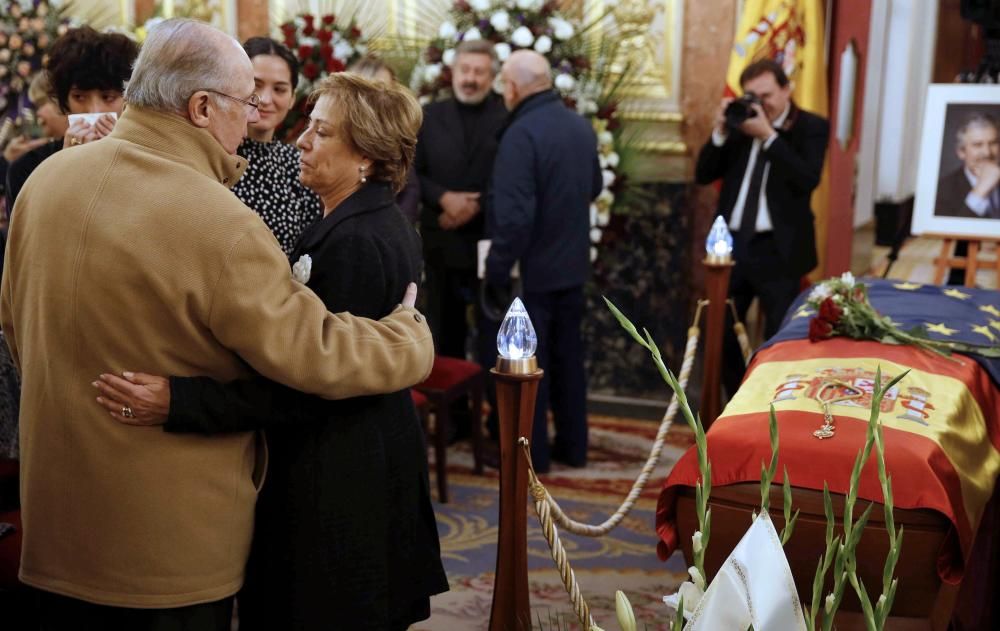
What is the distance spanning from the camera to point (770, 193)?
16.9 ft

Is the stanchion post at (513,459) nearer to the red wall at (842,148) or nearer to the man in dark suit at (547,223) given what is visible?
the man in dark suit at (547,223)

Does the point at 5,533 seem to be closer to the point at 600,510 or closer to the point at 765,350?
the point at 765,350

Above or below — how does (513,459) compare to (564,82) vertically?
below

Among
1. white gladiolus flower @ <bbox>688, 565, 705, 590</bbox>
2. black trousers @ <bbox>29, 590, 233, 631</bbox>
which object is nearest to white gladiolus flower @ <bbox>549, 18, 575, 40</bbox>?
black trousers @ <bbox>29, 590, 233, 631</bbox>

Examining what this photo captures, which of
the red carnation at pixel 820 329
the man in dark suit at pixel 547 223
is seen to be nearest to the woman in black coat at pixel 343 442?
the red carnation at pixel 820 329

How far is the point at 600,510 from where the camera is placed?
4641 millimetres

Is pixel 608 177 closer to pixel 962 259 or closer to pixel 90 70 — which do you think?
pixel 962 259

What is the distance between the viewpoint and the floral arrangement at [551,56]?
549cm

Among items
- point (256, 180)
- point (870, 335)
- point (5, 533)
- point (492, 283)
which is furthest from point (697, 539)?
point (492, 283)

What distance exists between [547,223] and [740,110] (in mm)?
1018

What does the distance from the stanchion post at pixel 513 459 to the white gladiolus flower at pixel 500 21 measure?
11.5 ft

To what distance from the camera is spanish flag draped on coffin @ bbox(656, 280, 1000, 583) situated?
8.61 ft

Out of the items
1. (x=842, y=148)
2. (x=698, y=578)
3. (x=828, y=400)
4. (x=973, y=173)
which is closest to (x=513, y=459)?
(x=828, y=400)

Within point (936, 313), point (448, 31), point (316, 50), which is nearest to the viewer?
point (936, 313)
